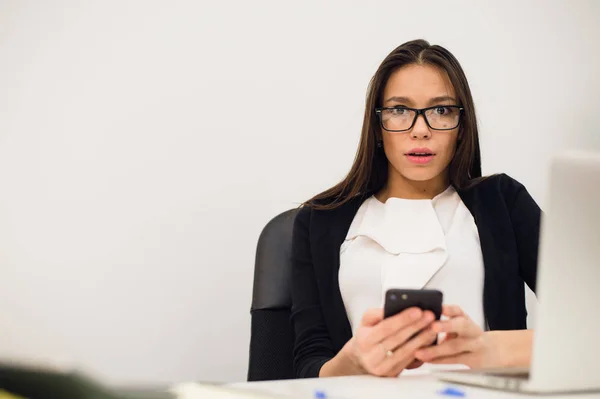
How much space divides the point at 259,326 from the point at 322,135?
0.87m

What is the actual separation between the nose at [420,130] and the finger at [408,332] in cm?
77

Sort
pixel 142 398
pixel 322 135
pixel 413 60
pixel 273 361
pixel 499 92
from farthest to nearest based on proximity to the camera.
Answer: pixel 499 92, pixel 322 135, pixel 413 60, pixel 273 361, pixel 142 398

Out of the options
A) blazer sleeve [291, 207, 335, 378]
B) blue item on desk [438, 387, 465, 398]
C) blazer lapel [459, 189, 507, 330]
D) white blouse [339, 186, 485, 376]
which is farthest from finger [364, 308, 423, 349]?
blazer lapel [459, 189, 507, 330]

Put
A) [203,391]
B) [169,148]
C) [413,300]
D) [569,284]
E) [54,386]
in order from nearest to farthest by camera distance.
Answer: [54,386]
[203,391]
[569,284]
[413,300]
[169,148]

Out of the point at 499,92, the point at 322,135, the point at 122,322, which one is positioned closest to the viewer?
the point at 122,322

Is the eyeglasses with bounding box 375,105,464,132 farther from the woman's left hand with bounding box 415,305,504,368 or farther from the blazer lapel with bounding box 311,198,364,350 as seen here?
the woman's left hand with bounding box 415,305,504,368

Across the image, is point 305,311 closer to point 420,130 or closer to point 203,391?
point 420,130

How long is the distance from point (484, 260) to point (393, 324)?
75 cm

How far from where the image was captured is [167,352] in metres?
2.28

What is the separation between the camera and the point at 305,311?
5.81 feet

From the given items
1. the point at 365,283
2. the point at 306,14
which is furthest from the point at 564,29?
the point at 365,283

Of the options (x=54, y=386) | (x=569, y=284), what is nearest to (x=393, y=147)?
(x=569, y=284)

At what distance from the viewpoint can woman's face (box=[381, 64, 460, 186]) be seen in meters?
1.81

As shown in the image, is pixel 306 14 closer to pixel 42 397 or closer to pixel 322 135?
pixel 322 135
